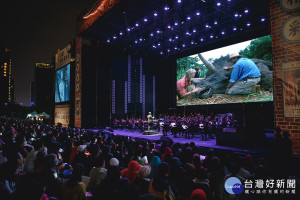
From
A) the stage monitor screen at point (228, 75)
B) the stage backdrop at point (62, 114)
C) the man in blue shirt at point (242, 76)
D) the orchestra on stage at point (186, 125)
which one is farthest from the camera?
the stage backdrop at point (62, 114)

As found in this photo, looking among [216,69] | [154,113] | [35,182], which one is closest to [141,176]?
[35,182]

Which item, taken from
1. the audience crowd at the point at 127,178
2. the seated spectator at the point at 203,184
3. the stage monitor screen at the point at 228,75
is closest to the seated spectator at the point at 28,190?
the audience crowd at the point at 127,178

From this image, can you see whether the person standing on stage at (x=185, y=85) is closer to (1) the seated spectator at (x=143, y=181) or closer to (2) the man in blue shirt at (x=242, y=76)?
(2) the man in blue shirt at (x=242, y=76)

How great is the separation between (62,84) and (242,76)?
1940 centimetres

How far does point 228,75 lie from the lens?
15.6 m

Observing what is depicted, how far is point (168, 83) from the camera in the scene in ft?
73.7

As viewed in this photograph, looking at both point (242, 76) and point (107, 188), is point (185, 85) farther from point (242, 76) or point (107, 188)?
point (107, 188)

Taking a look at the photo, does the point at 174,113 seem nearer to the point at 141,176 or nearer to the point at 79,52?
the point at 79,52

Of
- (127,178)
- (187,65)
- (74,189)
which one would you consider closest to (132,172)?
(127,178)

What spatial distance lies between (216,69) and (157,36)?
6.16 m

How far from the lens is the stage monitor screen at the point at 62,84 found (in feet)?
68.0

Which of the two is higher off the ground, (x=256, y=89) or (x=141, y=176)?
(x=256, y=89)

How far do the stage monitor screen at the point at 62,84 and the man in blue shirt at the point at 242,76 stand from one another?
54.6ft

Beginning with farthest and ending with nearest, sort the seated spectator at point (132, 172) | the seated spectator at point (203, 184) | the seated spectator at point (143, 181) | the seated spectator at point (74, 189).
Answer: the seated spectator at point (132, 172), the seated spectator at point (143, 181), the seated spectator at point (203, 184), the seated spectator at point (74, 189)
